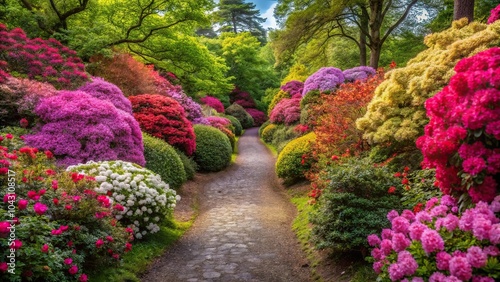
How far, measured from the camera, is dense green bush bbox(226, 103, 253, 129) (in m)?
33.0

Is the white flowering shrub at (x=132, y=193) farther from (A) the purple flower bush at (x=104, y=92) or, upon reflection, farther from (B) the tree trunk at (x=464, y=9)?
(B) the tree trunk at (x=464, y=9)

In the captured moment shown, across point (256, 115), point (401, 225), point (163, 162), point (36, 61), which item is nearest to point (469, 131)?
point (401, 225)

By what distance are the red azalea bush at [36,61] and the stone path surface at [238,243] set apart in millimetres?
5140

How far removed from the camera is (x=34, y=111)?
733cm

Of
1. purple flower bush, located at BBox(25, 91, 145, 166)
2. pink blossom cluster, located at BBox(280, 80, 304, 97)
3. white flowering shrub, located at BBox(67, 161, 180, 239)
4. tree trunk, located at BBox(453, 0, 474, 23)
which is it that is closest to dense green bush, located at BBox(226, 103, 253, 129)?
pink blossom cluster, located at BBox(280, 80, 304, 97)

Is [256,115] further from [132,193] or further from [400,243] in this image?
[400,243]

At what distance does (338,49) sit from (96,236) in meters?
22.1

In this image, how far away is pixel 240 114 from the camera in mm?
33281

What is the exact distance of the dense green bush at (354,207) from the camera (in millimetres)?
4820

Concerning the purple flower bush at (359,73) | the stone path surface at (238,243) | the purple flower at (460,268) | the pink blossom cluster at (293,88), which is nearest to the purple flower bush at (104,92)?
the stone path surface at (238,243)

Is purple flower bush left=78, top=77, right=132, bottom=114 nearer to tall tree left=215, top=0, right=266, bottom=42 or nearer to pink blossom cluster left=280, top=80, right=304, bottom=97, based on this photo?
pink blossom cluster left=280, top=80, right=304, bottom=97

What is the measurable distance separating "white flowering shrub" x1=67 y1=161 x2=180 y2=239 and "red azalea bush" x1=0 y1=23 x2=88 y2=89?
12.9 feet

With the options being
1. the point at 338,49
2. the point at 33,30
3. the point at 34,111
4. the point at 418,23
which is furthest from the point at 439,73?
the point at 338,49

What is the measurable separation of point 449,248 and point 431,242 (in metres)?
0.24
